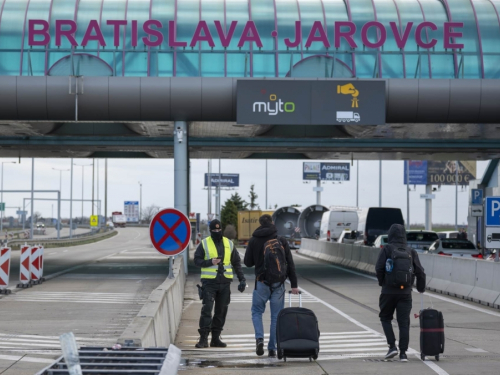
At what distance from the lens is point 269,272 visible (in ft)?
36.4

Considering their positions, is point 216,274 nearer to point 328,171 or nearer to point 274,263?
point 274,263

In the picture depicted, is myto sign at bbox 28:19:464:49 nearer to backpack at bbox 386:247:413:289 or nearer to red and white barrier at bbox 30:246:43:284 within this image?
red and white barrier at bbox 30:246:43:284

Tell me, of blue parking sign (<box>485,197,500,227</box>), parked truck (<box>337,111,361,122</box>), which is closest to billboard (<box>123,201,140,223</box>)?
parked truck (<box>337,111,361,122</box>)

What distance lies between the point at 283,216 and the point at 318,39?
3022 centimetres

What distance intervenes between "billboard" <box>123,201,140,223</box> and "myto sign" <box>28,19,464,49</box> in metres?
143

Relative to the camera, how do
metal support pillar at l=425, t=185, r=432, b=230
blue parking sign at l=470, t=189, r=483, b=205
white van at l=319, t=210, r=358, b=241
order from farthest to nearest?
metal support pillar at l=425, t=185, r=432, b=230 → white van at l=319, t=210, r=358, b=241 → blue parking sign at l=470, t=189, r=483, b=205

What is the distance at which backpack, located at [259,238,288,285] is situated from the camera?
1109cm

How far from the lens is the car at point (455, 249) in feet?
99.8

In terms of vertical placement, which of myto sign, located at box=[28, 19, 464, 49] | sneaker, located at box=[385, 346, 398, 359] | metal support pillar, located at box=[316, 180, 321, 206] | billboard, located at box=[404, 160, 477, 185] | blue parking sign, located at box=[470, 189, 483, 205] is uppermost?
myto sign, located at box=[28, 19, 464, 49]

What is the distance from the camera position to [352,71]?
30.2 metres

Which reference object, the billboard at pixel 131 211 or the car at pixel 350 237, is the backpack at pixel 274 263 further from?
the billboard at pixel 131 211

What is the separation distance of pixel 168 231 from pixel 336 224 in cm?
4188

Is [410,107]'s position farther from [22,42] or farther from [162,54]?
[22,42]

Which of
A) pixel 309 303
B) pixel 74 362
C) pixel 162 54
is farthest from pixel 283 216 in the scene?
pixel 74 362
